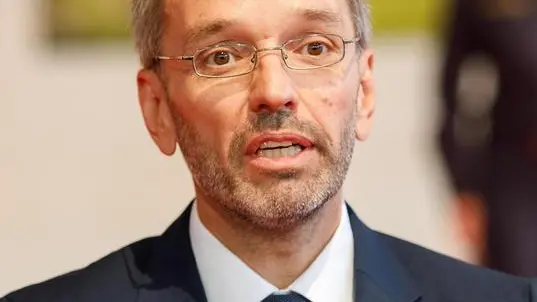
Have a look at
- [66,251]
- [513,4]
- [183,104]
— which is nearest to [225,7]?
[183,104]

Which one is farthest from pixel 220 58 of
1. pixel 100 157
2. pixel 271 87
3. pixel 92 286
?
pixel 100 157

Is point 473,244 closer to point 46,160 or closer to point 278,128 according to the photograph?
point 46,160

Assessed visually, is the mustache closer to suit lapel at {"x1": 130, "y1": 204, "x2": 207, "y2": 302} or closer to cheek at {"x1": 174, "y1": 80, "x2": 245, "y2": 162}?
cheek at {"x1": 174, "y1": 80, "x2": 245, "y2": 162}

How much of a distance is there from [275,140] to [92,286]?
Result: 15.4 inches

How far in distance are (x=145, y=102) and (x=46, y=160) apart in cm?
156

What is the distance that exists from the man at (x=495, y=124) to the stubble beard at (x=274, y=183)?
4.90 feet

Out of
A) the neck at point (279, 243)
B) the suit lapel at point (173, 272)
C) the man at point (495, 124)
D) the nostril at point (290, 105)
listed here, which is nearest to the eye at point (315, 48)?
the nostril at point (290, 105)

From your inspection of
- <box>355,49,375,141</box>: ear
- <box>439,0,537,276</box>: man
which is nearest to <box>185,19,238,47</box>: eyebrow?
<box>355,49,375,141</box>: ear

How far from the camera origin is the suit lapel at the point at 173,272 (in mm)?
2023

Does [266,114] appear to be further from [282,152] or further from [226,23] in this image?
[226,23]

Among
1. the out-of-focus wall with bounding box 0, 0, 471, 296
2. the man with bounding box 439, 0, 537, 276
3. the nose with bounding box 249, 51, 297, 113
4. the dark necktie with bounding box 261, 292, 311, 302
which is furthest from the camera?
the out-of-focus wall with bounding box 0, 0, 471, 296

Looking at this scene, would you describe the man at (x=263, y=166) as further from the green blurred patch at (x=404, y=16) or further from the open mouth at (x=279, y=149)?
the green blurred patch at (x=404, y=16)

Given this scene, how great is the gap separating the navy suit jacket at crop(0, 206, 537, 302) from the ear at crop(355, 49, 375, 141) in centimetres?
14

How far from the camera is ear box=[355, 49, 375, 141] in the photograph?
6.99 ft
